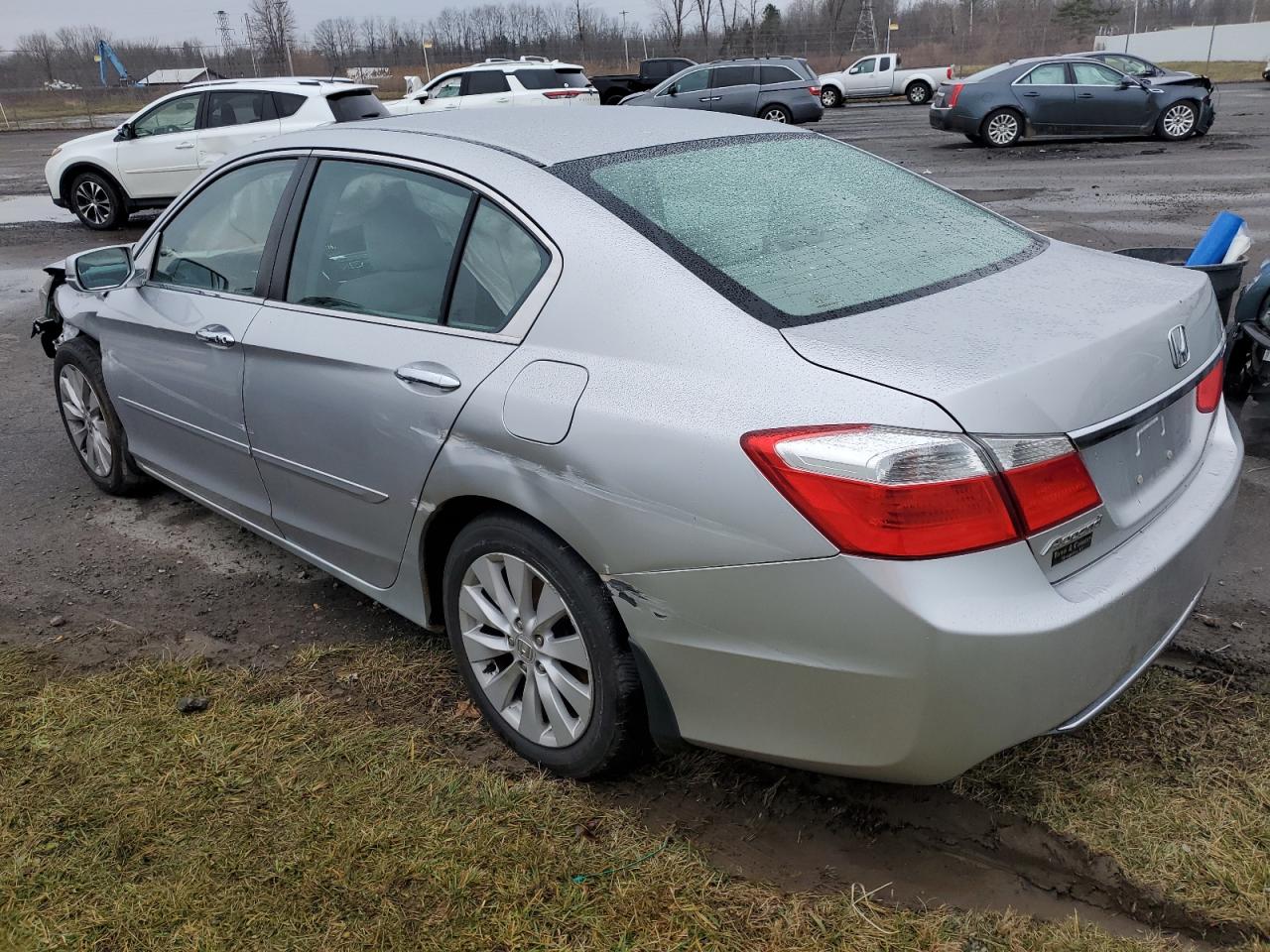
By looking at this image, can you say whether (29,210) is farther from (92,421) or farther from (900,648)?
(900,648)

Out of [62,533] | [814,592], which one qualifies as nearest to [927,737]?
[814,592]

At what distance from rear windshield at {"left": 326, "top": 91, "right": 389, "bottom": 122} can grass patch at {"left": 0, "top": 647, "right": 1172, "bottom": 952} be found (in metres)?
10.9

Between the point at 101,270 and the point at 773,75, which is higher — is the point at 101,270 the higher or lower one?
the lower one

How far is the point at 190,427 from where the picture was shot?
151 inches

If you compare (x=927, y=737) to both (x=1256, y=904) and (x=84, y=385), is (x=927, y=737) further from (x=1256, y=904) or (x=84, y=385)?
(x=84, y=385)

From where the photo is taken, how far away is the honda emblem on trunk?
246 cm

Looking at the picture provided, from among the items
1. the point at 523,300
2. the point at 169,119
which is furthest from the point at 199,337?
the point at 169,119

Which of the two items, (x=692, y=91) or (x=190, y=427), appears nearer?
(x=190, y=427)

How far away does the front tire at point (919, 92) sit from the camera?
32.6m

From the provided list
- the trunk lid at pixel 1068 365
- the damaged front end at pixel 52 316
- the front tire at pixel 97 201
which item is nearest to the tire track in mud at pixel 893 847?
the trunk lid at pixel 1068 365

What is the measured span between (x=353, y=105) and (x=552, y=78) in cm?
781

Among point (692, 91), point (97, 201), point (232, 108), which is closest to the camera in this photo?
point (232, 108)

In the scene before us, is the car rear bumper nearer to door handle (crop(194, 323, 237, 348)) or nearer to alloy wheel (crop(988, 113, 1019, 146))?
door handle (crop(194, 323, 237, 348))

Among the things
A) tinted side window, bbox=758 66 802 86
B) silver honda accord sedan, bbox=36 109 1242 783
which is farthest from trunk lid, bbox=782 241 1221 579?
tinted side window, bbox=758 66 802 86
